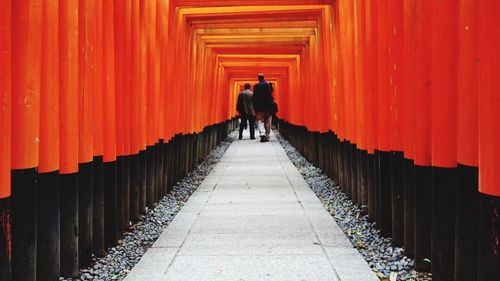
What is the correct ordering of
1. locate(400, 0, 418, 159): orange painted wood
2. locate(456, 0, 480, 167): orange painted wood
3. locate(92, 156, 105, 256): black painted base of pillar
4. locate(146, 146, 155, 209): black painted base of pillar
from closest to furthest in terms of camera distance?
1. locate(456, 0, 480, 167): orange painted wood
2. locate(400, 0, 418, 159): orange painted wood
3. locate(92, 156, 105, 256): black painted base of pillar
4. locate(146, 146, 155, 209): black painted base of pillar

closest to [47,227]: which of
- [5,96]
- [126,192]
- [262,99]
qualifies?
[5,96]

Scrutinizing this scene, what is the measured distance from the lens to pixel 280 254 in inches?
189

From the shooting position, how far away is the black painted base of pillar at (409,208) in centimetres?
445

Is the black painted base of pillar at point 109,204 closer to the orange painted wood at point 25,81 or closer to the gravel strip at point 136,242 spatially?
the gravel strip at point 136,242

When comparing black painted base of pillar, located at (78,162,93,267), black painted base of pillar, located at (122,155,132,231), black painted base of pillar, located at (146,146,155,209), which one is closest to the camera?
black painted base of pillar, located at (78,162,93,267)

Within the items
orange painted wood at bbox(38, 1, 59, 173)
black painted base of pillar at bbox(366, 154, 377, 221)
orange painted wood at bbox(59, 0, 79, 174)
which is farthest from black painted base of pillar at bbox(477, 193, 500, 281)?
black painted base of pillar at bbox(366, 154, 377, 221)

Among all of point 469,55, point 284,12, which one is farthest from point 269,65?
point 469,55

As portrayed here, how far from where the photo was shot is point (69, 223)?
4.08 m

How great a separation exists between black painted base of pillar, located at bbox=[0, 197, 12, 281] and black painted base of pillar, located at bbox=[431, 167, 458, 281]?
2.47 m

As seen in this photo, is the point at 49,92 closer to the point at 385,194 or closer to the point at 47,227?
the point at 47,227

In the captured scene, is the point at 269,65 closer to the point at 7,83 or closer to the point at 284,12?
the point at 284,12

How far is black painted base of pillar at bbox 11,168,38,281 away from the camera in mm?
3264

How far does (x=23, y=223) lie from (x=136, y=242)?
2310 mm

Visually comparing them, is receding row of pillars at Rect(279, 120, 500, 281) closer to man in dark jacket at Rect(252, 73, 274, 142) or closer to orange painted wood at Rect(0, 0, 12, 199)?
orange painted wood at Rect(0, 0, 12, 199)
